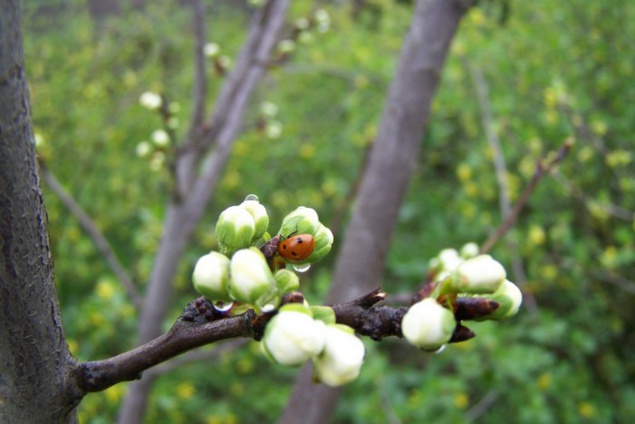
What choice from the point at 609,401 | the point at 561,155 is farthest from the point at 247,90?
the point at 609,401

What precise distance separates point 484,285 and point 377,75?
2959 millimetres

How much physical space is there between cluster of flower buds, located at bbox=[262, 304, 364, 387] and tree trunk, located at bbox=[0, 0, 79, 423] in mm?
209

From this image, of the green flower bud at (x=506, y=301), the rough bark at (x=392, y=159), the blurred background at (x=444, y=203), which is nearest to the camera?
the green flower bud at (x=506, y=301)

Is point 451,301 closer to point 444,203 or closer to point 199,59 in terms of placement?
point 199,59

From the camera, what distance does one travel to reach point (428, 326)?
0.54m

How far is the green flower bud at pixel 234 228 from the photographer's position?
0.65 m

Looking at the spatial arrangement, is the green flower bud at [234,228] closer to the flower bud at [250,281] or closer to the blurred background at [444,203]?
the flower bud at [250,281]

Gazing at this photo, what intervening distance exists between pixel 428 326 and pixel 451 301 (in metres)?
0.07

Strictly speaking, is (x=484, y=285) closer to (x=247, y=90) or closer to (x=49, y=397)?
(x=49, y=397)

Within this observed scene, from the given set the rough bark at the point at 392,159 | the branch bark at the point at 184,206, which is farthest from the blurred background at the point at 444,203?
the rough bark at the point at 392,159

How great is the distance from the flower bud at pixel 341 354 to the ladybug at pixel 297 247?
4.1 inches

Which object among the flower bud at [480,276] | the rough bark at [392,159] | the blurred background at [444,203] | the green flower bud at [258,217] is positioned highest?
the green flower bud at [258,217]

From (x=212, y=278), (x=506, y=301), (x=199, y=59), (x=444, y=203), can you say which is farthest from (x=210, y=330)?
(x=444, y=203)

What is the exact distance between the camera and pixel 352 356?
1.85 ft
